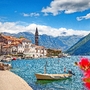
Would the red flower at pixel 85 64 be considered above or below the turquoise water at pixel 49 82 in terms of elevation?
above

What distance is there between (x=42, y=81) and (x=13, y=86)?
26.4m

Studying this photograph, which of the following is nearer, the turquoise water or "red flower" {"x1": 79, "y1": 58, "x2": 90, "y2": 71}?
"red flower" {"x1": 79, "y1": 58, "x2": 90, "y2": 71}

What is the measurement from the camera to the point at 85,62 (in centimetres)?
279

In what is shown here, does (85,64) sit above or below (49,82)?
above

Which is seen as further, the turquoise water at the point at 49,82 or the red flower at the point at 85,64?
the turquoise water at the point at 49,82

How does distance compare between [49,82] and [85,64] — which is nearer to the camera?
[85,64]

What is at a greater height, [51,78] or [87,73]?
[87,73]

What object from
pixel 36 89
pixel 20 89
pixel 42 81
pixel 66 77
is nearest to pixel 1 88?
pixel 20 89

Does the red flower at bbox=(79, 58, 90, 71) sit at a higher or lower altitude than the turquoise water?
higher

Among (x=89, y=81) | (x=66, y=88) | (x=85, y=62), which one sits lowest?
(x=66, y=88)

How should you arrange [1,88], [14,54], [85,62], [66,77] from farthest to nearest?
[14,54] < [66,77] < [1,88] < [85,62]

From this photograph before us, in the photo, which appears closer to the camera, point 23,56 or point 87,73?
point 87,73

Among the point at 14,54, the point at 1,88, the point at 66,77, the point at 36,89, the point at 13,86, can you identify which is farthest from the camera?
the point at 14,54

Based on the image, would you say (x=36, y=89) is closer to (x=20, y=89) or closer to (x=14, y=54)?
(x=20, y=89)
